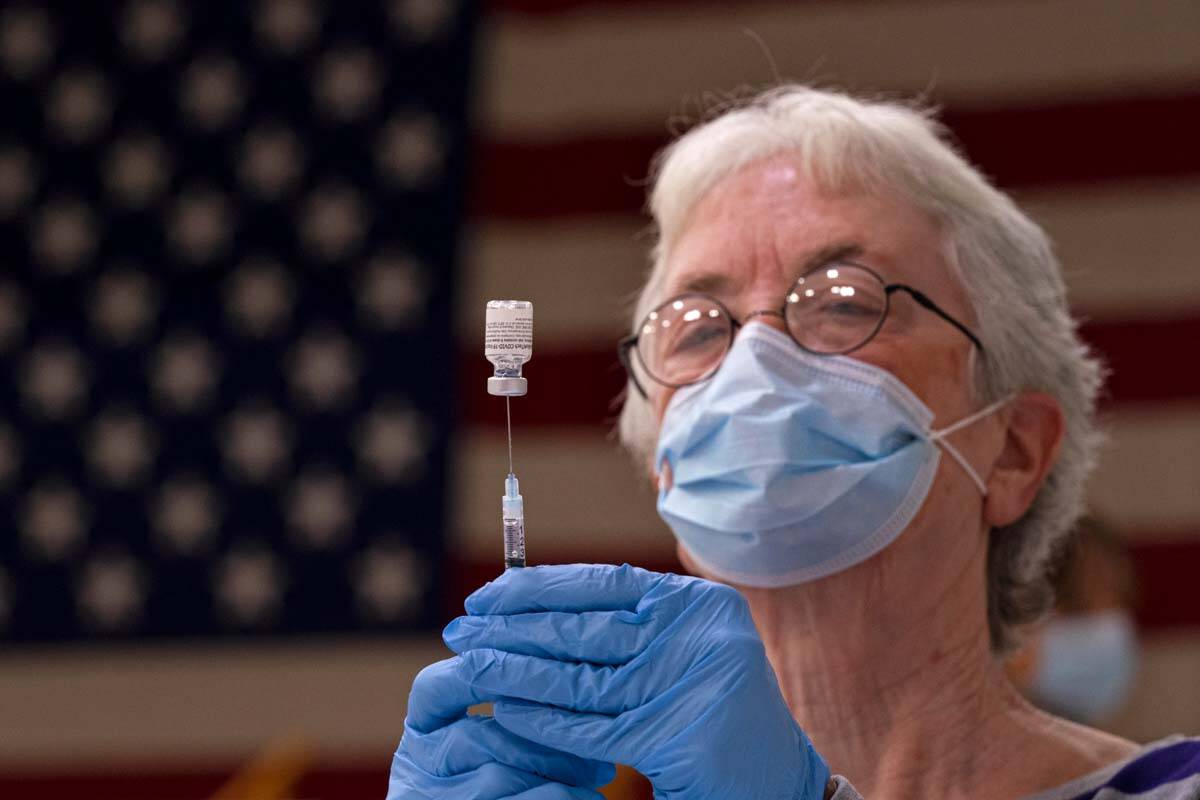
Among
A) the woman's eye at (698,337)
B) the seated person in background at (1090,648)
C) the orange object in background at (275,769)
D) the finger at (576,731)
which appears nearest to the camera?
the finger at (576,731)

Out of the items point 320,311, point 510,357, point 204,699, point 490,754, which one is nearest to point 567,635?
point 490,754

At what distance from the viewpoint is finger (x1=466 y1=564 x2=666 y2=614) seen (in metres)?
1.19

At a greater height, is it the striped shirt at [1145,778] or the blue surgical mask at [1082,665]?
the striped shirt at [1145,778]

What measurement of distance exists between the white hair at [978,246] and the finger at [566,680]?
0.71 m

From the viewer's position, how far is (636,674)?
118 cm

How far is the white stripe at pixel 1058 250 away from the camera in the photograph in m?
4.05

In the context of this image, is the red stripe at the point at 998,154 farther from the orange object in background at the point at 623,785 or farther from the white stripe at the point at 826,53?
the orange object in background at the point at 623,785

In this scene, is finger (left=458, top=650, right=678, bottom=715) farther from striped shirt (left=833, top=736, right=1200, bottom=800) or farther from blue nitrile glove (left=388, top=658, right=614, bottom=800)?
striped shirt (left=833, top=736, right=1200, bottom=800)

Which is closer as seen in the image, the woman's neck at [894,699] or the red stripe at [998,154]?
the woman's neck at [894,699]

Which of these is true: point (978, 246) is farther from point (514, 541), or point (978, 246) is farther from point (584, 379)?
point (584, 379)

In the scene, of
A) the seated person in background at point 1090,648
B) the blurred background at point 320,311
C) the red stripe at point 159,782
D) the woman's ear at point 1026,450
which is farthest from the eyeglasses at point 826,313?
the red stripe at point 159,782

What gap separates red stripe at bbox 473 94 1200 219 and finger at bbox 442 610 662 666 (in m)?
2.75

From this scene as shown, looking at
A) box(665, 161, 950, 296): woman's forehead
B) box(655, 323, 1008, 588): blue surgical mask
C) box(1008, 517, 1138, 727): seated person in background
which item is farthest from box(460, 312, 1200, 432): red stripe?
box(655, 323, 1008, 588): blue surgical mask

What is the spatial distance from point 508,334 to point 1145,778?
0.85 m
